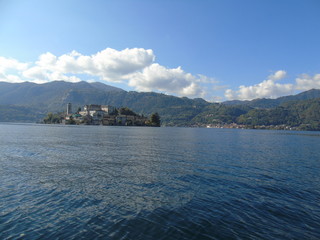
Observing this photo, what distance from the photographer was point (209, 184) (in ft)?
73.9

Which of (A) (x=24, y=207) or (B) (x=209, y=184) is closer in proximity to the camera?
(A) (x=24, y=207)

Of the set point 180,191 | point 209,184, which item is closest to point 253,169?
point 209,184

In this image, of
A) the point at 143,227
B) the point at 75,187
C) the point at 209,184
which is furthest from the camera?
the point at 209,184

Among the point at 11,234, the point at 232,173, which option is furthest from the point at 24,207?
the point at 232,173

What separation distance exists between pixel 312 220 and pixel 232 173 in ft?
43.8

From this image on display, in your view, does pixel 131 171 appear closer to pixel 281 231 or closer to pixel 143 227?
pixel 143 227

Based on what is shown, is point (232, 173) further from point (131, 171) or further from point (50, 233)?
point (50, 233)

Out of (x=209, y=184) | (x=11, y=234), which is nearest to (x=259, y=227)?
(x=209, y=184)

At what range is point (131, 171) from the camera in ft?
89.0

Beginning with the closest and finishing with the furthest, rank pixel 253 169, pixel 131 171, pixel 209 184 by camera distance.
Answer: pixel 209 184 < pixel 131 171 < pixel 253 169

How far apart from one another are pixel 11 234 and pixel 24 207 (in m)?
3.77

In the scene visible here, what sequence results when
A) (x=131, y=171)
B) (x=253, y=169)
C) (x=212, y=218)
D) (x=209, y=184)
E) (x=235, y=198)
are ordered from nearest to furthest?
(x=212, y=218)
(x=235, y=198)
(x=209, y=184)
(x=131, y=171)
(x=253, y=169)

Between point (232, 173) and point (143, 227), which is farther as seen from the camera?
point (232, 173)

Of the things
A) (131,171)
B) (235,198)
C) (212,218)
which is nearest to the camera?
(212,218)
